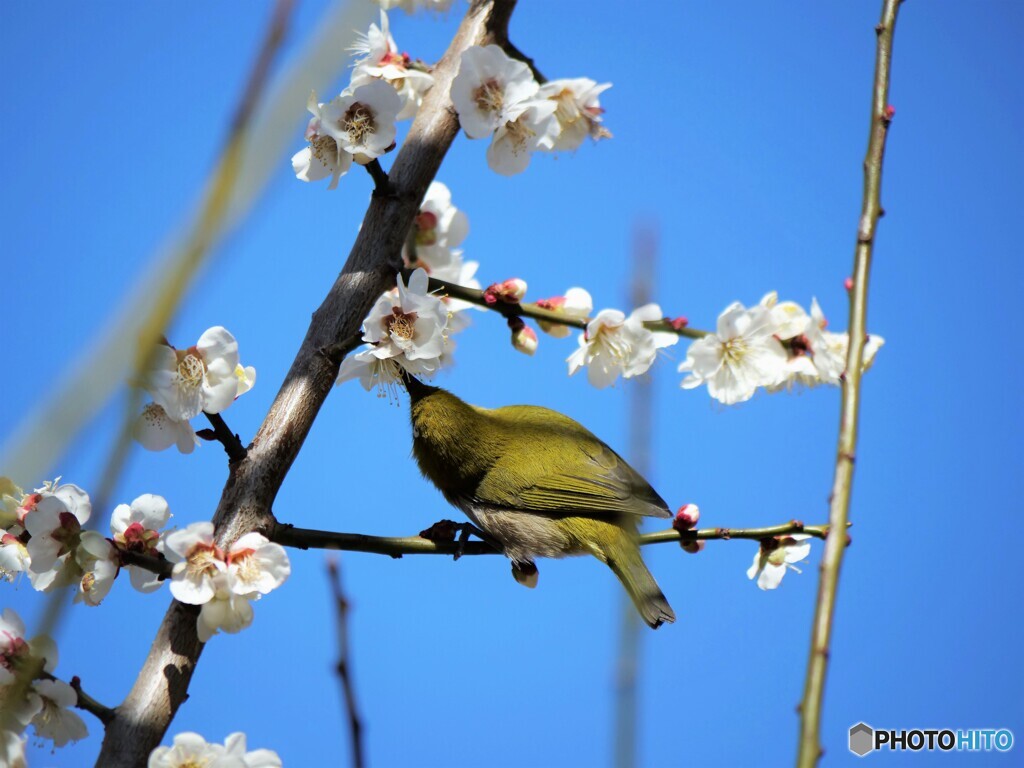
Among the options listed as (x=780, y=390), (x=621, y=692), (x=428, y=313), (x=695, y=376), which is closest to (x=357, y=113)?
(x=428, y=313)

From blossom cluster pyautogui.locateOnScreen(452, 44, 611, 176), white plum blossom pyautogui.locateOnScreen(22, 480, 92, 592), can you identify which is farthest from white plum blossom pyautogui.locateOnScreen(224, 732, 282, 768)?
blossom cluster pyautogui.locateOnScreen(452, 44, 611, 176)

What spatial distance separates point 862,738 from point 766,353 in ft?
3.17

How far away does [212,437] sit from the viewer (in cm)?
197

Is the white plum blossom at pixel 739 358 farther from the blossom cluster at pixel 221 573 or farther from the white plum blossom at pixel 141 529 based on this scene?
the white plum blossom at pixel 141 529

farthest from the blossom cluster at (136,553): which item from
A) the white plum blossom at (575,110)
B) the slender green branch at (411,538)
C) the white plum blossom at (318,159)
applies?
the white plum blossom at (575,110)

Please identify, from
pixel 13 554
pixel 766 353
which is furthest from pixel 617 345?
pixel 13 554

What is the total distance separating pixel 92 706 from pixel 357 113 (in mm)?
1332

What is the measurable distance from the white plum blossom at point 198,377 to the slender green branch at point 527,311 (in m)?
0.44

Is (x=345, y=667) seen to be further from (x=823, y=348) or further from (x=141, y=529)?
(x=823, y=348)

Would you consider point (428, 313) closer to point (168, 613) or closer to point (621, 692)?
point (168, 613)

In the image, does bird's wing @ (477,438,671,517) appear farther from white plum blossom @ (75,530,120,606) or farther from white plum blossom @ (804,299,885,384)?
white plum blossom @ (75,530,120,606)

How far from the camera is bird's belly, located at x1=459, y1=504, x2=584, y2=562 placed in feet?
10.1

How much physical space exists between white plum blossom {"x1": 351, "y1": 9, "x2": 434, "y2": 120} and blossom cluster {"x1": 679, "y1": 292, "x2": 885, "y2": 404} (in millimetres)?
970

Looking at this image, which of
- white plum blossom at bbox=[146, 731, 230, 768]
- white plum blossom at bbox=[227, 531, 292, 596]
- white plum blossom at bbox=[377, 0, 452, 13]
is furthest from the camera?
white plum blossom at bbox=[377, 0, 452, 13]
